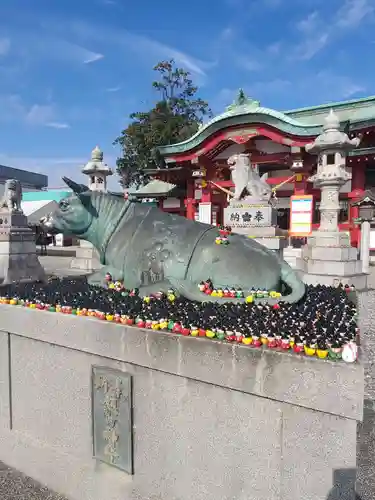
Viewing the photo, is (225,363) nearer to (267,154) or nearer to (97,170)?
(97,170)

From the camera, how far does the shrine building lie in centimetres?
1494

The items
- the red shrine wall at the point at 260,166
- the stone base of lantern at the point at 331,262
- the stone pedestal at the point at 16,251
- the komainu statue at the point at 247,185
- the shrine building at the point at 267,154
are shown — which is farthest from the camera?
the red shrine wall at the point at 260,166

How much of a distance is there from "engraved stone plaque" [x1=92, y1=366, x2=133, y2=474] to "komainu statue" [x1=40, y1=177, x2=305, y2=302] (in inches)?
34.5

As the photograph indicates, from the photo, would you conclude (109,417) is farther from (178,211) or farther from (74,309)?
(178,211)

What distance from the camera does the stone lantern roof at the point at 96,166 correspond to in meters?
11.2

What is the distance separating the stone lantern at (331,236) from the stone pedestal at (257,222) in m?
0.91

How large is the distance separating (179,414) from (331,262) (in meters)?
7.58

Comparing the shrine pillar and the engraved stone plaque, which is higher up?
the shrine pillar

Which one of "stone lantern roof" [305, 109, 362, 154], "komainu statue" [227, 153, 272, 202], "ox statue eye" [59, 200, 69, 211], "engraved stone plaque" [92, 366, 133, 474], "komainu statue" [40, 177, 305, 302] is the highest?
"stone lantern roof" [305, 109, 362, 154]

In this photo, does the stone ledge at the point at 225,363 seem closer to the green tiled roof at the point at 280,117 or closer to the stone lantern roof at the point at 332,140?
the stone lantern roof at the point at 332,140

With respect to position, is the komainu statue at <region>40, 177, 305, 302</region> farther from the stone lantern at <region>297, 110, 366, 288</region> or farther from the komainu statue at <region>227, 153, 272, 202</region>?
the komainu statue at <region>227, 153, 272, 202</region>

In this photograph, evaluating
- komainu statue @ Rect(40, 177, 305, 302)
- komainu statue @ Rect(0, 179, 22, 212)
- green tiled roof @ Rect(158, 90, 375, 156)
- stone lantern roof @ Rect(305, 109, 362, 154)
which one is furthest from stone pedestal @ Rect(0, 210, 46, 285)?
green tiled roof @ Rect(158, 90, 375, 156)

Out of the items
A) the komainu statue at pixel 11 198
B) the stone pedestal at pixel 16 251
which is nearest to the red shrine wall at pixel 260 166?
the komainu statue at pixel 11 198

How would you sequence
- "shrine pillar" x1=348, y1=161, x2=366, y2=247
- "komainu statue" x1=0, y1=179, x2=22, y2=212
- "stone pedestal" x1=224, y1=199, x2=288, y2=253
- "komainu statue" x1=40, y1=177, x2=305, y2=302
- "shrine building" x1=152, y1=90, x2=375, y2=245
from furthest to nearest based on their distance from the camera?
"shrine pillar" x1=348, y1=161, x2=366, y2=247 < "shrine building" x1=152, y1=90, x2=375, y2=245 < "stone pedestal" x1=224, y1=199, x2=288, y2=253 < "komainu statue" x1=0, y1=179, x2=22, y2=212 < "komainu statue" x1=40, y1=177, x2=305, y2=302
